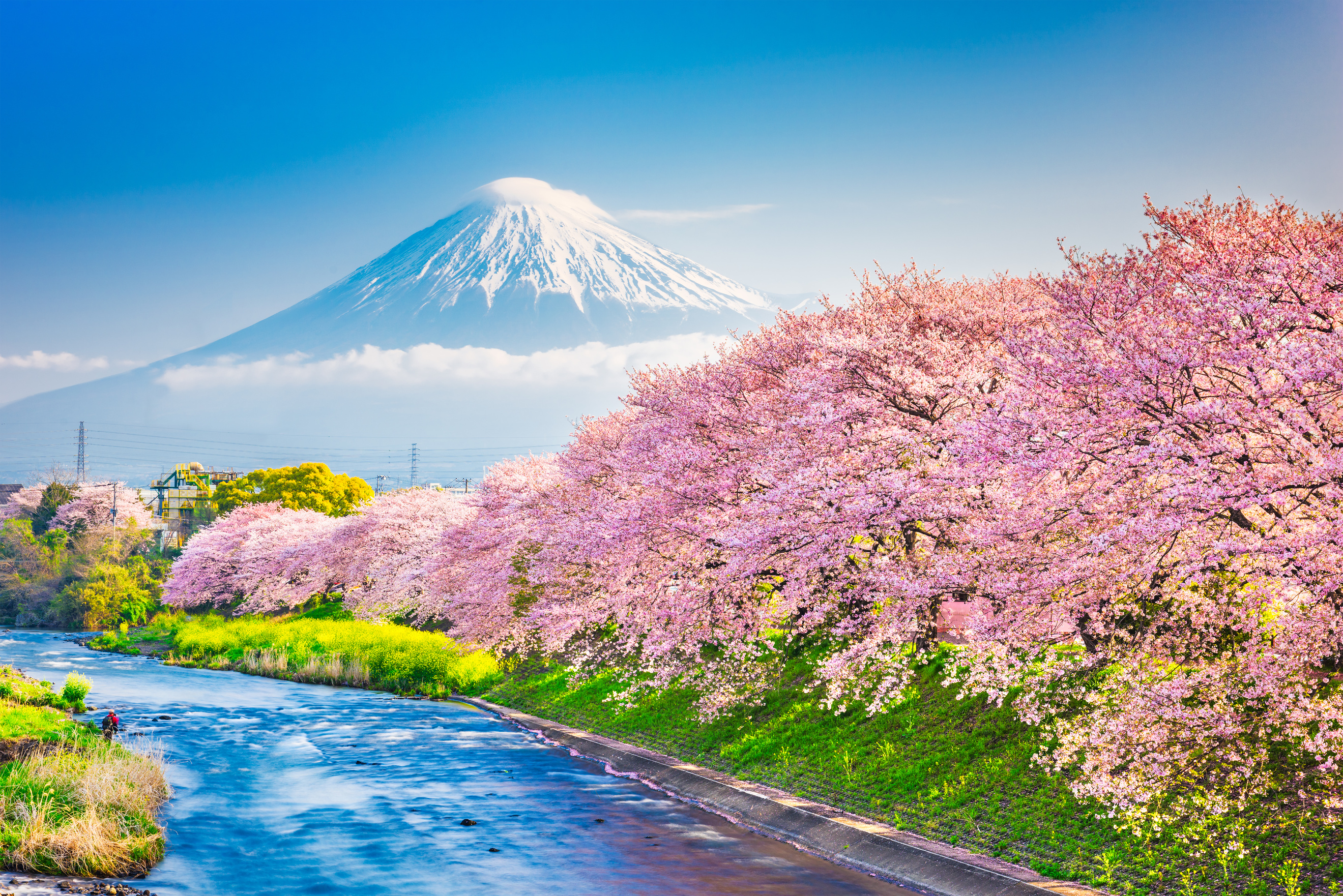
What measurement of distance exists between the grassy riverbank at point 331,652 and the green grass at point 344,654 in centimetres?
4

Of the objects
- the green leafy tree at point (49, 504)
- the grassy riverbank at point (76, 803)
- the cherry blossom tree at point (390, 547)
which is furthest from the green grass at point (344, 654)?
the green leafy tree at point (49, 504)

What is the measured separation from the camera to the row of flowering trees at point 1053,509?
10594 mm

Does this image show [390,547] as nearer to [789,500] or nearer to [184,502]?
[789,500]

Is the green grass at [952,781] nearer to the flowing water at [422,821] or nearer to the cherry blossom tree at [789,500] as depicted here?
the cherry blossom tree at [789,500]

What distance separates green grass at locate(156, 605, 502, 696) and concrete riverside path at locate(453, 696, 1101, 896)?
1408 centimetres

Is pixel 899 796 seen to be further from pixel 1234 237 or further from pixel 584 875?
pixel 1234 237

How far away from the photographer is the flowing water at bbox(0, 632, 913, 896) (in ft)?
49.9

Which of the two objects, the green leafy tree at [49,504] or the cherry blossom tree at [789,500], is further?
the green leafy tree at [49,504]

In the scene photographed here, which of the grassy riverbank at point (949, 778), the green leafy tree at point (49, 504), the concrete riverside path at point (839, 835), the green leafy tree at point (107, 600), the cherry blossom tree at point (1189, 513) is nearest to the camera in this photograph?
the cherry blossom tree at point (1189, 513)

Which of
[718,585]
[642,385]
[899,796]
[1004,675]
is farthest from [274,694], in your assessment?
[1004,675]

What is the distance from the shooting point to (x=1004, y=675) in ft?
45.8

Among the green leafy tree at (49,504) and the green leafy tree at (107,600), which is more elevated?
the green leafy tree at (49,504)

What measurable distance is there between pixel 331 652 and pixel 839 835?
1263 inches

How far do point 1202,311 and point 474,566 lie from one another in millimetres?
29476
